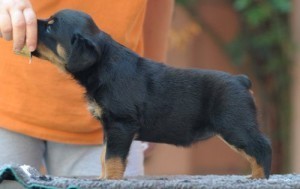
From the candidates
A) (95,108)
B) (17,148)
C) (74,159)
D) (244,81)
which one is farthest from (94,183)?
(74,159)

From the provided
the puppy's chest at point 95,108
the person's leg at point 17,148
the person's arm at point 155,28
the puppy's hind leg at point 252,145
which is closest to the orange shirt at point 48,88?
the person's leg at point 17,148

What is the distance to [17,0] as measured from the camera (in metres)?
1.93

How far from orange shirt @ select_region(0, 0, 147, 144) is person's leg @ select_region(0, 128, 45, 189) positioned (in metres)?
0.03

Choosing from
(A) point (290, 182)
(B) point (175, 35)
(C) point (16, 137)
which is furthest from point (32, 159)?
(B) point (175, 35)

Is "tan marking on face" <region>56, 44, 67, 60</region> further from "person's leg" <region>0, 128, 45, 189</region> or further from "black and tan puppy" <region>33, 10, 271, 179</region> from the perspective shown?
"person's leg" <region>0, 128, 45, 189</region>

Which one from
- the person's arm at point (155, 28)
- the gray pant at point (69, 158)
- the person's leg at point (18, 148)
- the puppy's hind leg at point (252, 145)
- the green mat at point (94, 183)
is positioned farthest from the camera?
the person's arm at point (155, 28)

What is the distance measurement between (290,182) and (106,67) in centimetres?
52

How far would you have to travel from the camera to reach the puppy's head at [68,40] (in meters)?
1.89

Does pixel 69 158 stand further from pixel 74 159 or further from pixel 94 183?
pixel 94 183

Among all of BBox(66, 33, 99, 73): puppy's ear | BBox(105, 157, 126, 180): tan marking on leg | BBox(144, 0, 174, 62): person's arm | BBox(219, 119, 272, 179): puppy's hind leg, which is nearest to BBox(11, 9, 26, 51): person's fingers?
BBox(66, 33, 99, 73): puppy's ear

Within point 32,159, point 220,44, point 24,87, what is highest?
point 24,87

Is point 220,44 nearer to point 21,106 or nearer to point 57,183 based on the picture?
point 21,106

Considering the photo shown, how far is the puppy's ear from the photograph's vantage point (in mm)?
1876

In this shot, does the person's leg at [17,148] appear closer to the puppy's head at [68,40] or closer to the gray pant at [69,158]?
the gray pant at [69,158]
